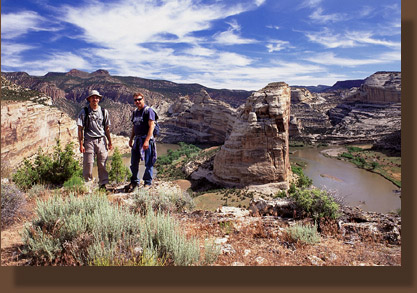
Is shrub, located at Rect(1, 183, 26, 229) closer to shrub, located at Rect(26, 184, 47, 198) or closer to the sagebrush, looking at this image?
the sagebrush

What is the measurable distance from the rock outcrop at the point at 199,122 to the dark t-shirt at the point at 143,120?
2275 inches

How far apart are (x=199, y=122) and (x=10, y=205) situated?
68.6 m

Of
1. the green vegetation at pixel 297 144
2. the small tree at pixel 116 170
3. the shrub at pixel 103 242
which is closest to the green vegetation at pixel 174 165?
the small tree at pixel 116 170

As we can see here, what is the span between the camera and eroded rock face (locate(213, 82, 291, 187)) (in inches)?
969

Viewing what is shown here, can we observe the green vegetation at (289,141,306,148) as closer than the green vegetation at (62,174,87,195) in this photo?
No

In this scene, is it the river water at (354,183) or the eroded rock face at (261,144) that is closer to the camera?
the eroded rock face at (261,144)

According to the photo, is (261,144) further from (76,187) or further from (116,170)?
(76,187)

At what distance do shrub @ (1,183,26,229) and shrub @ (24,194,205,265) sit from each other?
89 centimetres

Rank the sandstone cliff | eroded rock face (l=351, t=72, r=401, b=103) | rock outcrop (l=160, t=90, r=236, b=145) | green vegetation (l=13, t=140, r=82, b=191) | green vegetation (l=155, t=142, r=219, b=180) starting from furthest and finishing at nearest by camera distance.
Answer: eroded rock face (l=351, t=72, r=401, b=103)
rock outcrop (l=160, t=90, r=236, b=145)
green vegetation (l=155, t=142, r=219, b=180)
the sandstone cliff
green vegetation (l=13, t=140, r=82, b=191)

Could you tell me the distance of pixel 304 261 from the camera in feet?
11.4

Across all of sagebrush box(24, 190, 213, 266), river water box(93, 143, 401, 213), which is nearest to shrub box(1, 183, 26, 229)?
sagebrush box(24, 190, 213, 266)

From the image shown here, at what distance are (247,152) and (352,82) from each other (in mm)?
205760

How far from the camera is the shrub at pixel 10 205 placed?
13.1 feet

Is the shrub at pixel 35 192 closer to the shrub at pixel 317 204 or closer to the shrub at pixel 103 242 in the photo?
the shrub at pixel 103 242
